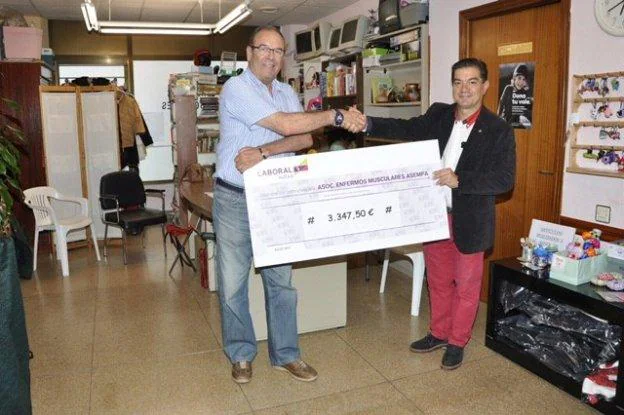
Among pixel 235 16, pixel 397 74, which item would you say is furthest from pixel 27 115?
pixel 397 74

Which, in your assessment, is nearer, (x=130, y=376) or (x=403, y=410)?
(x=403, y=410)

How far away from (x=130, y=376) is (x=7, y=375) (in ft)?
4.39

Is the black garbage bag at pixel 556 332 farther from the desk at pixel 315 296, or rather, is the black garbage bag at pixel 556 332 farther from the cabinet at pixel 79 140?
the cabinet at pixel 79 140

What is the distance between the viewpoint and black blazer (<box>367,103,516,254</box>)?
277cm

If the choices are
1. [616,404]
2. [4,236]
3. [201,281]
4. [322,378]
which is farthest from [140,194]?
[616,404]

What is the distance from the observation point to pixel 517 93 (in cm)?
379

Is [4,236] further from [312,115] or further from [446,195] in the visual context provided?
[446,195]

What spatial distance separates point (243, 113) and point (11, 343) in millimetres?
1295

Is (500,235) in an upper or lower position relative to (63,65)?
lower

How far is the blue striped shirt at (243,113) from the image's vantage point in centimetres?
246

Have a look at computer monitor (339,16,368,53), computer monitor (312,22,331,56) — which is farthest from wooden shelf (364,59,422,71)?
computer monitor (312,22,331,56)

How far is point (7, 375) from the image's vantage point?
5.71ft

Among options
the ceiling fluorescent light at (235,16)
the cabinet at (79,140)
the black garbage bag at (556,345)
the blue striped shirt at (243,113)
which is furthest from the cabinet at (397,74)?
the cabinet at (79,140)

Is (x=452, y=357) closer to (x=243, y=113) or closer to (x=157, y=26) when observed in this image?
(x=243, y=113)
